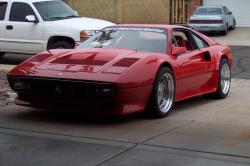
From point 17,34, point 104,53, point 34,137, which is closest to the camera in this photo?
point 34,137

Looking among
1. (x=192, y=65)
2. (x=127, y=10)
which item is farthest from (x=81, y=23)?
(x=127, y=10)

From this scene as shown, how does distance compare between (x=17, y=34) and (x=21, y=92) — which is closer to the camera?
(x=21, y=92)

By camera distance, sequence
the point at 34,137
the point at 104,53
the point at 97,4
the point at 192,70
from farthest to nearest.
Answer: the point at 97,4
the point at 192,70
the point at 104,53
the point at 34,137

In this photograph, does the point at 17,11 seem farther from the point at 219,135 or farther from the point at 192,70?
the point at 219,135

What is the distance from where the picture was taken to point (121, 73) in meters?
7.62

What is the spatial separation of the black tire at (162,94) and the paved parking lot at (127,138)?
0.12m

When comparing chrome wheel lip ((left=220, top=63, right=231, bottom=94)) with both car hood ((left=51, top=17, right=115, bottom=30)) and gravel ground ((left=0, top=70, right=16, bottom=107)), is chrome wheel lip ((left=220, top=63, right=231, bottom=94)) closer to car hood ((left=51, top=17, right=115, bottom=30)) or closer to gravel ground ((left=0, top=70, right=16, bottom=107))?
gravel ground ((left=0, top=70, right=16, bottom=107))

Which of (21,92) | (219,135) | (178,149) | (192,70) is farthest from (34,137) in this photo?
(192,70)

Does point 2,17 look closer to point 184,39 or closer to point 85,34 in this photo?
point 85,34

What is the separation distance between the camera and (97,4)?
36.6 metres

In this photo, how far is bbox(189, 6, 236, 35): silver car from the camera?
29422 millimetres

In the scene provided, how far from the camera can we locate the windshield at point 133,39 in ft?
29.1

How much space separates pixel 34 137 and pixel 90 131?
2.36 ft

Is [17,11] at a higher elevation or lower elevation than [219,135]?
higher
